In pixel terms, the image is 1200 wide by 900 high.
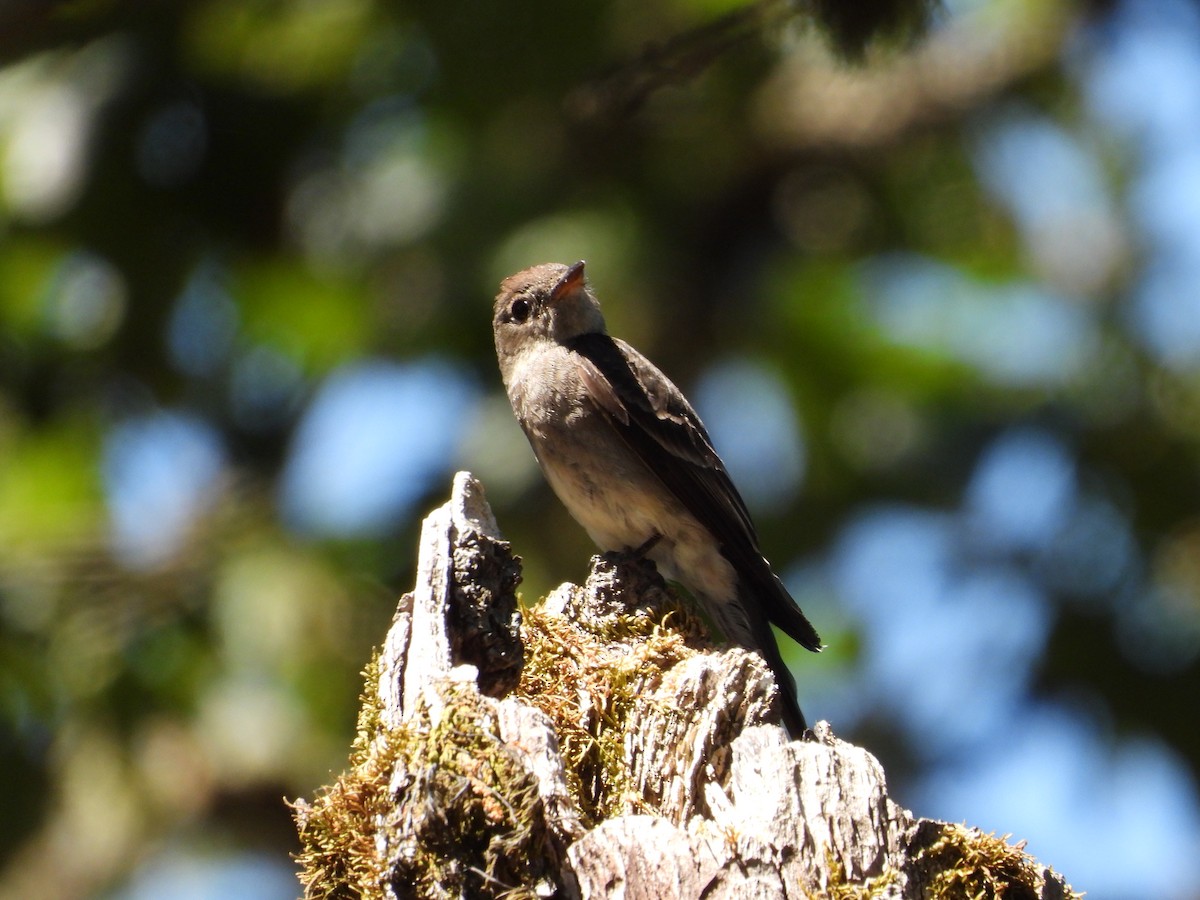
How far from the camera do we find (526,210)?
407 inches

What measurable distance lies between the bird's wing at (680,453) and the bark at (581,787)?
196 centimetres

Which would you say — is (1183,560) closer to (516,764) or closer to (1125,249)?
(1125,249)

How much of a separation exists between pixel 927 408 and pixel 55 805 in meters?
7.10

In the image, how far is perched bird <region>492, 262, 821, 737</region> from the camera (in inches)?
252

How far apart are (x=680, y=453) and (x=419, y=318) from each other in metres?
4.11

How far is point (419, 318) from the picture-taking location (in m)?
10.4

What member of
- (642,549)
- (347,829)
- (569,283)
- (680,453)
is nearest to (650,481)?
(680,453)

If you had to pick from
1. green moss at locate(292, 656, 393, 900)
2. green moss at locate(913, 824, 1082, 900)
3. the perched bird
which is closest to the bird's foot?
the perched bird

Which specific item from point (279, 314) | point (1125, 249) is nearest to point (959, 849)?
point (279, 314)

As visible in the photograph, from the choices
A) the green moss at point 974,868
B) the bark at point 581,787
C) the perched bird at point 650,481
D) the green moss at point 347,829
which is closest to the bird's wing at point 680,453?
the perched bird at point 650,481

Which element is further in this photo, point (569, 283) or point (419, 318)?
point (419, 318)

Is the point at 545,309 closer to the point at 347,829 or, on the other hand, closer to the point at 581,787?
the point at 581,787

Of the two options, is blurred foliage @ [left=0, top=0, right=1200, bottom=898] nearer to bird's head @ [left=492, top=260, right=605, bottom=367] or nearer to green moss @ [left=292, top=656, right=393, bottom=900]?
bird's head @ [left=492, top=260, right=605, bottom=367]

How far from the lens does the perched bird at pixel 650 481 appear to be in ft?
21.0
